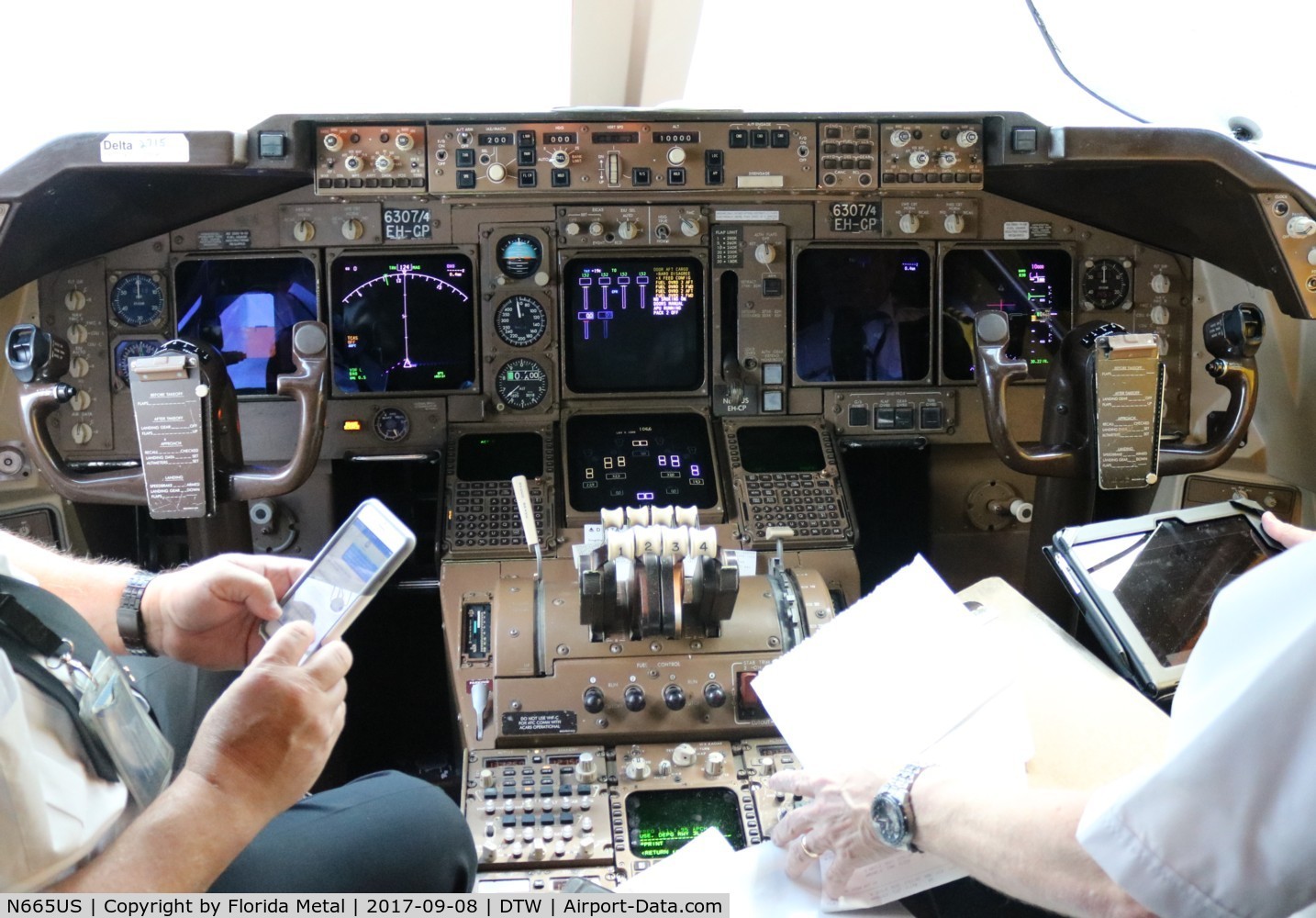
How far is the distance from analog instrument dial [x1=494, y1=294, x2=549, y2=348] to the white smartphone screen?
1.16 m

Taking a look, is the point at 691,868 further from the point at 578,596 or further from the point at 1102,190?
the point at 1102,190

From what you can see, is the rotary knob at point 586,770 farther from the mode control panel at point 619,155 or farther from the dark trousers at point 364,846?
the mode control panel at point 619,155

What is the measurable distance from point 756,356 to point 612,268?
40 centimetres

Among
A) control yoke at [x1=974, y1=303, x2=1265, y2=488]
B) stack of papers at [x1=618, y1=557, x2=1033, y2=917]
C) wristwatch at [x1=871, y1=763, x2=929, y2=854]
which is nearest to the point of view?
wristwatch at [x1=871, y1=763, x2=929, y2=854]

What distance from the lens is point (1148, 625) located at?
74.3 inches

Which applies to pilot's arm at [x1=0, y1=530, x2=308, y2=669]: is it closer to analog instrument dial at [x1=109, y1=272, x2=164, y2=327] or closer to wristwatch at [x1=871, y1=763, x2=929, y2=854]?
wristwatch at [x1=871, y1=763, x2=929, y2=854]

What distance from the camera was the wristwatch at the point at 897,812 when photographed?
1.31 m

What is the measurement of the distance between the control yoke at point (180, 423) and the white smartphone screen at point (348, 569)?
0.76m

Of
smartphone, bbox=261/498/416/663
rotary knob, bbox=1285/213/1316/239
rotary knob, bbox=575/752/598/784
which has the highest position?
rotary knob, bbox=1285/213/1316/239

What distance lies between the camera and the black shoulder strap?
1116mm

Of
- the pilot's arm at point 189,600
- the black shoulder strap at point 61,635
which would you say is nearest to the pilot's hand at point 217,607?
the pilot's arm at point 189,600

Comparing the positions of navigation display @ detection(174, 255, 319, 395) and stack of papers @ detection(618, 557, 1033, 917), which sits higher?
navigation display @ detection(174, 255, 319, 395)

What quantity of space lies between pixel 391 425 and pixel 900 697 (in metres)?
1.47

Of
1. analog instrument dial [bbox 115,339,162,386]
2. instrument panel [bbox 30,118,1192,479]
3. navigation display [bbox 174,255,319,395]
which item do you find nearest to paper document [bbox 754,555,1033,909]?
instrument panel [bbox 30,118,1192,479]
